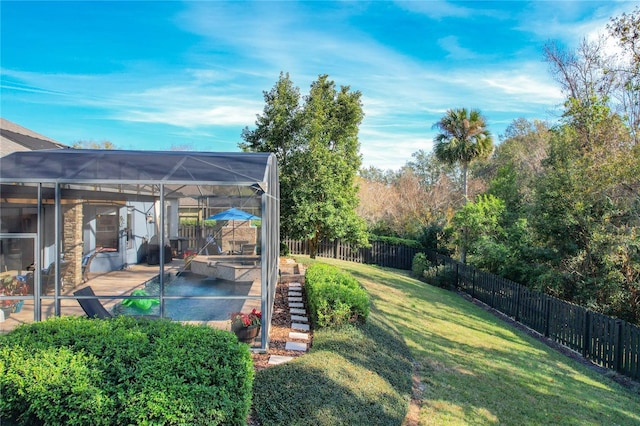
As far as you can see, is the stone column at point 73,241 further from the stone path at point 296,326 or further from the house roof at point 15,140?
the stone path at point 296,326

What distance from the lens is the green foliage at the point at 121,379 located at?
10.8 feet

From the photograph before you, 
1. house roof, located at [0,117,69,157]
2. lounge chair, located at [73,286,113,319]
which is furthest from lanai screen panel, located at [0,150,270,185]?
house roof, located at [0,117,69,157]

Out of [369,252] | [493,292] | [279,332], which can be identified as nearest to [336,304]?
[279,332]

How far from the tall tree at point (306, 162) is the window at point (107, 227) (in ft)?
19.8

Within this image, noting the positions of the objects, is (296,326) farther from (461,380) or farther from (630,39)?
(630,39)

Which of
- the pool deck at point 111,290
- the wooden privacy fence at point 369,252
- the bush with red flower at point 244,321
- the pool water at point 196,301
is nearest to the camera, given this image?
the bush with red flower at point 244,321

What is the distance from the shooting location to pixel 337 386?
4.80m

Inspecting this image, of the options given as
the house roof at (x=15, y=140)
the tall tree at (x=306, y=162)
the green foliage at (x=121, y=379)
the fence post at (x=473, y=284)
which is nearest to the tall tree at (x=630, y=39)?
the fence post at (x=473, y=284)

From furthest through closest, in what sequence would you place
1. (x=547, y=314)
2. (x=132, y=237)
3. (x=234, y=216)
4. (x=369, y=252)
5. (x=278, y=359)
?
(x=369, y=252), (x=132, y=237), (x=234, y=216), (x=547, y=314), (x=278, y=359)

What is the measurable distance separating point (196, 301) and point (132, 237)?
19.4ft

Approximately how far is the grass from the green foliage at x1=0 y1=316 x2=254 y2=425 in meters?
0.97

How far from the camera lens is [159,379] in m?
3.41

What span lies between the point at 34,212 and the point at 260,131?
9.98 meters

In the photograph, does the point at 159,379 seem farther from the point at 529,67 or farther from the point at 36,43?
the point at 529,67
